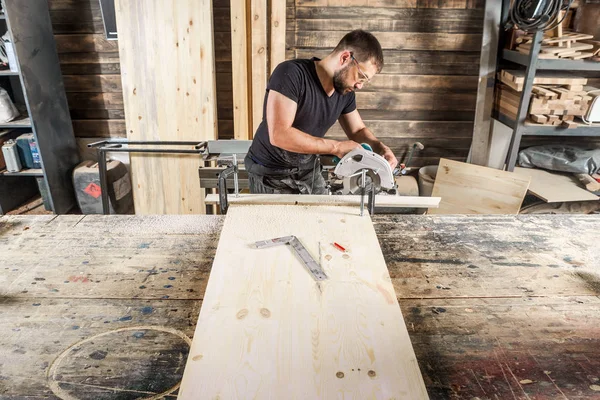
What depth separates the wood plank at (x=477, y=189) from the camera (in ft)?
10.7

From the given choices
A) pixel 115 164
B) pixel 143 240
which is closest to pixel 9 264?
pixel 143 240

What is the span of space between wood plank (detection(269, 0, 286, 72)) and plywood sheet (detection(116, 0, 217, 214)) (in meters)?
0.44

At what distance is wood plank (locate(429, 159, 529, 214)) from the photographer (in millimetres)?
3275

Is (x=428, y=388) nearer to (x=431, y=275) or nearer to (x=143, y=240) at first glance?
(x=431, y=275)

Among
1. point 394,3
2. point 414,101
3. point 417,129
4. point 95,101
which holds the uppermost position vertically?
point 394,3

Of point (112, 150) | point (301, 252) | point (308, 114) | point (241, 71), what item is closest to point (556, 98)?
point (308, 114)

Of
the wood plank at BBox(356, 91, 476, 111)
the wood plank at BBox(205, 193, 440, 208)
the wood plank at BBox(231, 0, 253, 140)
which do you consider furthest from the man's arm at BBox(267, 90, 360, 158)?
the wood plank at BBox(356, 91, 476, 111)

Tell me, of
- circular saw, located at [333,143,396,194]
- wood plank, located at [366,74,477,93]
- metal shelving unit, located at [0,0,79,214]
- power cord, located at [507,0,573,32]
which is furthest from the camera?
wood plank, located at [366,74,477,93]

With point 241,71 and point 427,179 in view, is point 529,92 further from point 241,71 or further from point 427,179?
point 241,71

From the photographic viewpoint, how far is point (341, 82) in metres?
2.14

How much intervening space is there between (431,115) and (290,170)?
6.01ft

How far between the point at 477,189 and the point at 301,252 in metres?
2.37

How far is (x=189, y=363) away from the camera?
3.40 ft

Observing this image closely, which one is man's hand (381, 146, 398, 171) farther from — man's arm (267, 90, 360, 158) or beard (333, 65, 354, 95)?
beard (333, 65, 354, 95)
